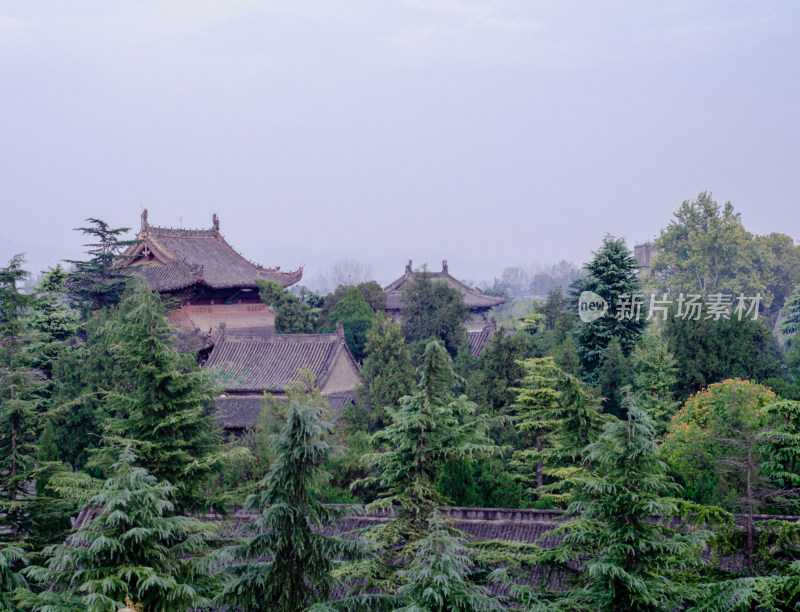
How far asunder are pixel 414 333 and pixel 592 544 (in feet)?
63.6

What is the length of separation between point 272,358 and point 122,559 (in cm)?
1522

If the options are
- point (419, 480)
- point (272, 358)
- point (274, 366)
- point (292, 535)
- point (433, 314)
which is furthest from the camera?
point (433, 314)

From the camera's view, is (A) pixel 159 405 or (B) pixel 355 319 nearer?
(A) pixel 159 405

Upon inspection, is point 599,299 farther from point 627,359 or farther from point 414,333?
point 414,333

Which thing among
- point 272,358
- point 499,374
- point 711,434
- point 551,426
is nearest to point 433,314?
point 272,358

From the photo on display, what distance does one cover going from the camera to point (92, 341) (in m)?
19.7

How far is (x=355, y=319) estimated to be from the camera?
27.1 metres

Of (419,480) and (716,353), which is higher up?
(716,353)

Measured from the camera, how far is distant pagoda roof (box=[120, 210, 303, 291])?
26.3 meters

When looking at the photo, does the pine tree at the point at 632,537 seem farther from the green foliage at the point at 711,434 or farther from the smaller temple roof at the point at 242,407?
the smaller temple roof at the point at 242,407

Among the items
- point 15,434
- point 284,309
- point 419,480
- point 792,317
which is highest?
point 792,317

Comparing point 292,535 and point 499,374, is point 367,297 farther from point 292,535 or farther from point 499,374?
point 292,535

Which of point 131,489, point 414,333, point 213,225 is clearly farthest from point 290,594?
point 213,225

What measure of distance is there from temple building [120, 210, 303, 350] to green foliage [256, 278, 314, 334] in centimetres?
119
